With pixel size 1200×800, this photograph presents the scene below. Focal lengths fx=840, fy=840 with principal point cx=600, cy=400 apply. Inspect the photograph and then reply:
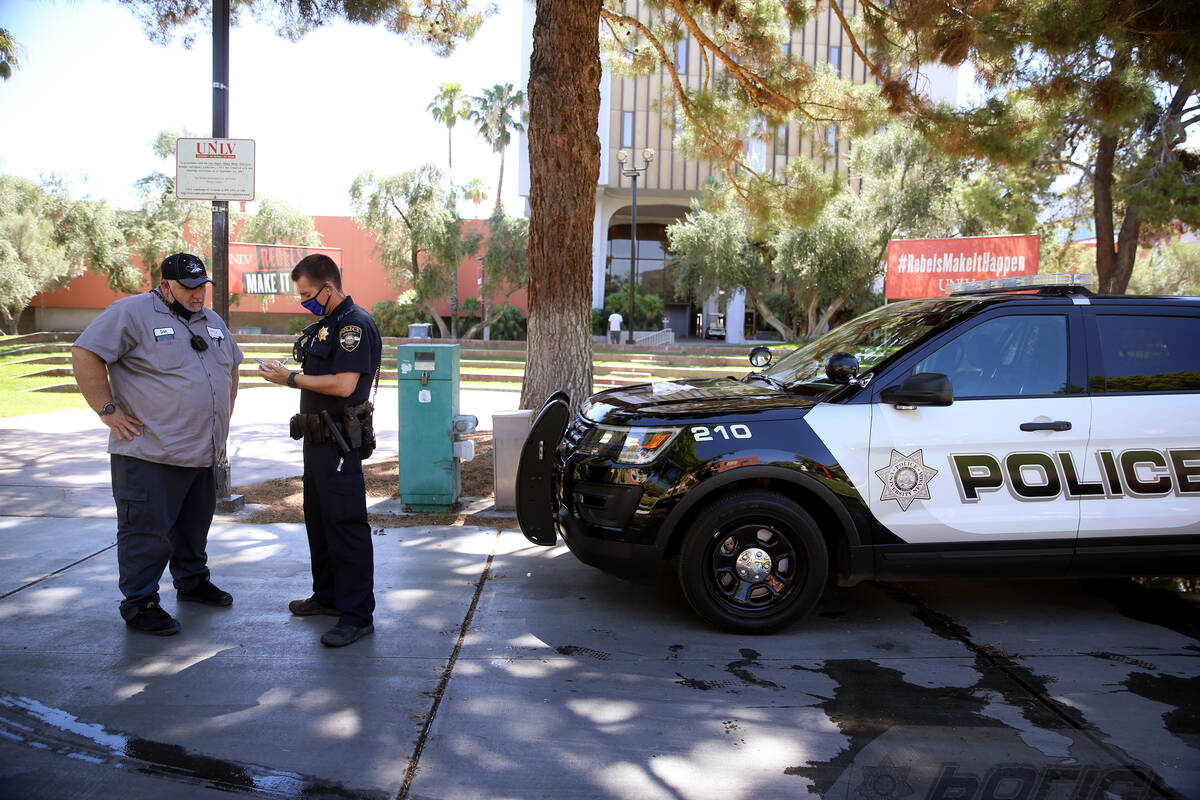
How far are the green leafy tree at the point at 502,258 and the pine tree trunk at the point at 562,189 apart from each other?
24.7m

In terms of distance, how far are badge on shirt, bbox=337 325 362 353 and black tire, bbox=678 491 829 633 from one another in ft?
6.44

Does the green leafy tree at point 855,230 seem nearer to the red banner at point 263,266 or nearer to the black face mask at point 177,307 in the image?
the red banner at point 263,266

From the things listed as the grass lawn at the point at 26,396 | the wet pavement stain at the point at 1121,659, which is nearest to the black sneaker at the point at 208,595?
the wet pavement stain at the point at 1121,659

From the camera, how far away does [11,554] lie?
219 inches

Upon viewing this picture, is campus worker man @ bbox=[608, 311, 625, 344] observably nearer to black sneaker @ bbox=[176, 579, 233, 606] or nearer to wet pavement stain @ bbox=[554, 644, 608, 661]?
black sneaker @ bbox=[176, 579, 233, 606]

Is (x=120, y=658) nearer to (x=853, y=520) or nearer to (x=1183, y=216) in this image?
(x=853, y=520)

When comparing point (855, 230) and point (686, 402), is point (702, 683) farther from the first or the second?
point (855, 230)

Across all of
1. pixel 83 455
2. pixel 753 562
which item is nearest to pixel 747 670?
pixel 753 562

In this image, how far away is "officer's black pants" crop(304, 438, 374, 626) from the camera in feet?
14.1

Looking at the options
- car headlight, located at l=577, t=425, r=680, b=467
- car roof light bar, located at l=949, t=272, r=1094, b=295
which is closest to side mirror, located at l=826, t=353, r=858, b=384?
car headlight, located at l=577, t=425, r=680, b=467

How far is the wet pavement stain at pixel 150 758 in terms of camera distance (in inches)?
117

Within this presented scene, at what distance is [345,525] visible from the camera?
4316 mm

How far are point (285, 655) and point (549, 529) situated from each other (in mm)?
1613

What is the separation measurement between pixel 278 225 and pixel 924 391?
116 feet
